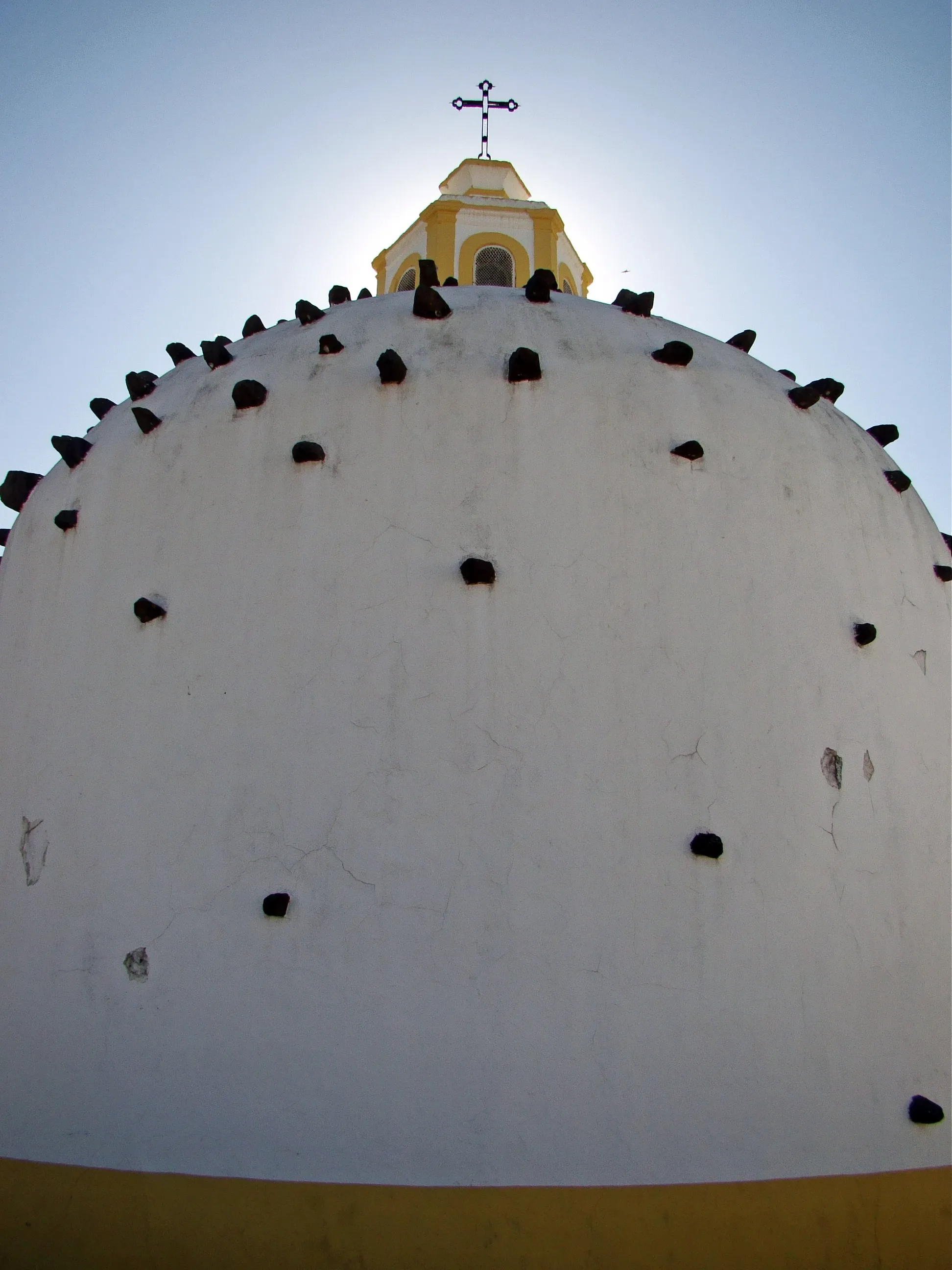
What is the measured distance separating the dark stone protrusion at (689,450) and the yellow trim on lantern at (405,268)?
512cm

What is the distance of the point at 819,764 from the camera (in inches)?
164

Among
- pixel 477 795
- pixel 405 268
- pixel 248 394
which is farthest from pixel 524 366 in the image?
pixel 405 268

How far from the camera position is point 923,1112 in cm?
386

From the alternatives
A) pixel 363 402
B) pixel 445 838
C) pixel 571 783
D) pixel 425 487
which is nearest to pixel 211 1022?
pixel 445 838

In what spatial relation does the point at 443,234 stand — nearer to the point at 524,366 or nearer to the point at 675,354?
the point at 675,354

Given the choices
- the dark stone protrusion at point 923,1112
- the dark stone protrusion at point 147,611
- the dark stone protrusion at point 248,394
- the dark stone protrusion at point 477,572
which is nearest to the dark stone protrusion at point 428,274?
the dark stone protrusion at point 248,394

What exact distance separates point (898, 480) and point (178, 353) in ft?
14.3

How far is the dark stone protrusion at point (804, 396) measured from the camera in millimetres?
4988

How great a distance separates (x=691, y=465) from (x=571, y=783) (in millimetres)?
1661

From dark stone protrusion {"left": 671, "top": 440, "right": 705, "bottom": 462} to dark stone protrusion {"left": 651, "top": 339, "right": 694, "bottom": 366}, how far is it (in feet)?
1.83

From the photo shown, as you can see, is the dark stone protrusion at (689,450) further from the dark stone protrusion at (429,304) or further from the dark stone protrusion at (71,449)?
the dark stone protrusion at (71,449)

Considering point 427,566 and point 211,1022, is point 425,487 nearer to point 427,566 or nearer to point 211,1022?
point 427,566

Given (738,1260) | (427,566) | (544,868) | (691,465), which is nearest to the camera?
(738,1260)

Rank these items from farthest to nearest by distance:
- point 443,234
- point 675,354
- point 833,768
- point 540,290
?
point 443,234 < point 540,290 < point 675,354 < point 833,768
